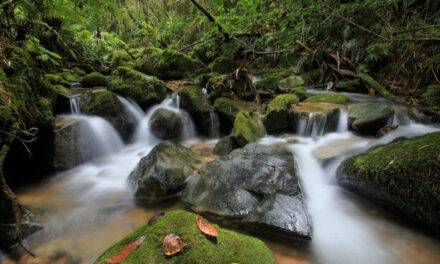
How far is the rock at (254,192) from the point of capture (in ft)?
10.1

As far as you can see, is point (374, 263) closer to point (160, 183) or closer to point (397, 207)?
point (397, 207)

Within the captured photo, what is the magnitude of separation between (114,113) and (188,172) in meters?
2.88

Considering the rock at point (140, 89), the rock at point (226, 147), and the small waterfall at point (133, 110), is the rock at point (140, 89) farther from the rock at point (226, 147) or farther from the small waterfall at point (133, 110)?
the rock at point (226, 147)

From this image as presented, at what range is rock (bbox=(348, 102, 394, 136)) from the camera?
551cm

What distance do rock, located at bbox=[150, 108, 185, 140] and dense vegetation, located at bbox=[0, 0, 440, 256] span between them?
60 cm

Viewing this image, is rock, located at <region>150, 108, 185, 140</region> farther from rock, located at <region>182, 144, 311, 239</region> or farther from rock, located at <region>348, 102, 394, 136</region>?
rock, located at <region>348, 102, 394, 136</region>

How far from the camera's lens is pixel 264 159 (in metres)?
3.95

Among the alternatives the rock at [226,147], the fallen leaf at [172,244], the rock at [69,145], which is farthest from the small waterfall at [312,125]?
the fallen leaf at [172,244]

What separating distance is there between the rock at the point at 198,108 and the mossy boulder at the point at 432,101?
4.33 m

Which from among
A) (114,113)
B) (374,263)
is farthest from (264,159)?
(114,113)

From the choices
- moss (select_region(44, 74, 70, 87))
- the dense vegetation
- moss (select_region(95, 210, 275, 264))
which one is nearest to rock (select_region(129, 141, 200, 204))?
the dense vegetation

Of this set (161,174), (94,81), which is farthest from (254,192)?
(94,81)

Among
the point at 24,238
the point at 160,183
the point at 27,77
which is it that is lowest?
the point at 24,238

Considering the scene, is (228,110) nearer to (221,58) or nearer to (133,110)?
(133,110)
